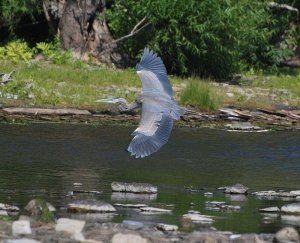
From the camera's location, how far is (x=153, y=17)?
2072cm

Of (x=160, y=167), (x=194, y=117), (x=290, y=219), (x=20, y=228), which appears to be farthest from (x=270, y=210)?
(x=194, y=117)

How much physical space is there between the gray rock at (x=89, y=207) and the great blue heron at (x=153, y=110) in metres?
0.75

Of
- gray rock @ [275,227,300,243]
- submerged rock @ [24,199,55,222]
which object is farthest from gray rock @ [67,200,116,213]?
gray rock @ [275,227,300,243]

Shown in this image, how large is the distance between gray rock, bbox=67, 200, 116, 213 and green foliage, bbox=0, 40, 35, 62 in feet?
36.8

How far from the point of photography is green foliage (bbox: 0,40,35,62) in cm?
2086

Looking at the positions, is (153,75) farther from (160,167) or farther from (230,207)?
(160,167)

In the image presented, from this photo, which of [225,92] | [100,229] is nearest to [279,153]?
[225,92]

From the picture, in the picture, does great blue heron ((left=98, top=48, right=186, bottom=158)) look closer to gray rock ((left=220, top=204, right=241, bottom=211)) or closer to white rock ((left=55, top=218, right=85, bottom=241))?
gray rock ((left=220, top=204, right=241, bottom=211))

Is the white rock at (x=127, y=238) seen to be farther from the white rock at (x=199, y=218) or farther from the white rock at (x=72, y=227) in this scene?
the white rock at (x=199, y=218)

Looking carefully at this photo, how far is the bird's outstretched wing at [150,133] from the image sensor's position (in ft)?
33.6

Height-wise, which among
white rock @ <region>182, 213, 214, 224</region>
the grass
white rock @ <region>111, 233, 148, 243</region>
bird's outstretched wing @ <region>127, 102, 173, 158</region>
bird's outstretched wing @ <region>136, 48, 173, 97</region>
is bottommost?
the grass

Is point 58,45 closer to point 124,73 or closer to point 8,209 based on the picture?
point 124,73

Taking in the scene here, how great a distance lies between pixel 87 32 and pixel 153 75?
1072 centimetres

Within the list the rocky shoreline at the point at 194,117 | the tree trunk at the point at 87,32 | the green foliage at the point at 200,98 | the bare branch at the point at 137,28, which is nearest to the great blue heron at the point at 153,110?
the rocky shoreline at the point at 194,117
